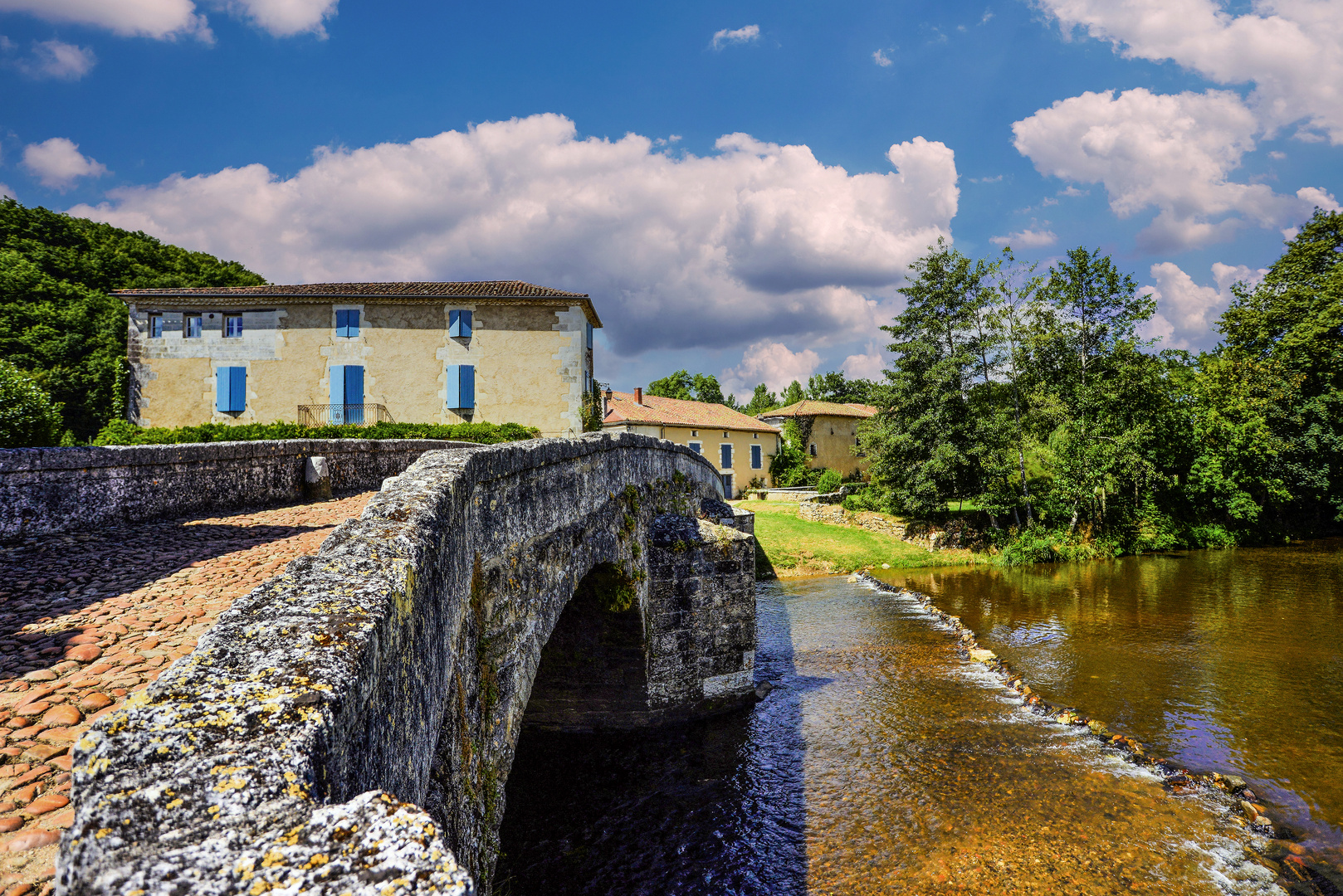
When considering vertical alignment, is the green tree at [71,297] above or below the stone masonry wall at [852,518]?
above

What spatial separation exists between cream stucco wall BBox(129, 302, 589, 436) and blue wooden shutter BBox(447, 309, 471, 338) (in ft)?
0.62

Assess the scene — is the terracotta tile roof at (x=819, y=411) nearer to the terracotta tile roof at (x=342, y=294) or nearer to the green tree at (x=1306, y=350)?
the green tree at (x=1306, y=350)

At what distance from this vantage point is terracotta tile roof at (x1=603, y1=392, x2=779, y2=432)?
37.0 metres

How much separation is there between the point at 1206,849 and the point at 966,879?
8.74 ft

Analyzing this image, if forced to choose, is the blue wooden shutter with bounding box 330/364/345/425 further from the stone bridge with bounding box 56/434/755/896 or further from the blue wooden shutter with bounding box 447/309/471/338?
the stone bridge with bounding box 56/434/755/896

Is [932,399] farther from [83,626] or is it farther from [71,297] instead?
[71,297]

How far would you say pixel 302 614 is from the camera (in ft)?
6.67

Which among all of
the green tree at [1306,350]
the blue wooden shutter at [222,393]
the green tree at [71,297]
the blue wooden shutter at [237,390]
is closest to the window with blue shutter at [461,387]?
the blue wooden shutter at [237,390]

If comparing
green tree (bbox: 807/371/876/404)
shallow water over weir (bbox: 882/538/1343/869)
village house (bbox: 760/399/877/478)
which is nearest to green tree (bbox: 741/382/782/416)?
green tree (bbox: 807/371/876/404)

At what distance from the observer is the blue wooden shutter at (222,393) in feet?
77.5

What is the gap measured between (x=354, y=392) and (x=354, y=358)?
129 centimetres

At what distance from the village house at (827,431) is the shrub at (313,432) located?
2696 cm

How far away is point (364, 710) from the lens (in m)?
1.91

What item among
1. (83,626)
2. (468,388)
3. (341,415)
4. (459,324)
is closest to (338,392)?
(341,415)
